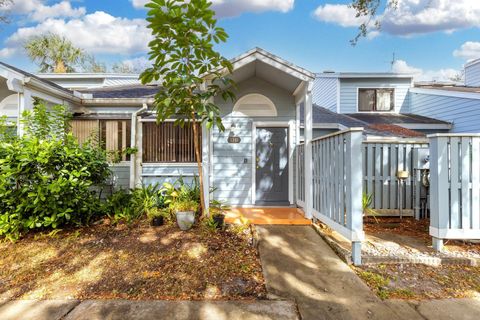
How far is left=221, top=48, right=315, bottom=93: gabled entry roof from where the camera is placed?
4.80 metres

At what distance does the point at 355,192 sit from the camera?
3396 millimetres

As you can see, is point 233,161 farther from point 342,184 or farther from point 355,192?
point 355,192

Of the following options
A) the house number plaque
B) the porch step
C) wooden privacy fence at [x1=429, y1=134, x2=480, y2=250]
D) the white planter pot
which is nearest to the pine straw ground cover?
the white planter pot

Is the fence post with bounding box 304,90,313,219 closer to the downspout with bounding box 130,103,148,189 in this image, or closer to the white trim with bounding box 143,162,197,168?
the white trim with bounding box 143,162,197,168

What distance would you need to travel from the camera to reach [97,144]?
6348 millimetres

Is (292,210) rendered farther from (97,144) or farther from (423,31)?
(423,31)

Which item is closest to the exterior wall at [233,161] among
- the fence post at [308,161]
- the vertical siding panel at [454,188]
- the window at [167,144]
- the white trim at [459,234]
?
the window at [167,144]

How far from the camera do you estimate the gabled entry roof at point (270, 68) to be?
4797 mm

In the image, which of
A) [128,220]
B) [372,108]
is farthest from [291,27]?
[128,220]

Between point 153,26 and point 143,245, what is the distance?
333 centimetres

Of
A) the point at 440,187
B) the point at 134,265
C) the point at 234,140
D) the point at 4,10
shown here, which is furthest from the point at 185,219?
the point at 4,10

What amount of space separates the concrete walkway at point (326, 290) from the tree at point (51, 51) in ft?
58.5

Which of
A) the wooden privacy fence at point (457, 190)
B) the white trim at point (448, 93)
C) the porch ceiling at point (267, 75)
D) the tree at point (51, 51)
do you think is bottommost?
the wooden privacy fence at point (457, 190)

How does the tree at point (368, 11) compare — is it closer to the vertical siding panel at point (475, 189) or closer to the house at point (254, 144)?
the house at point (254, 144)
